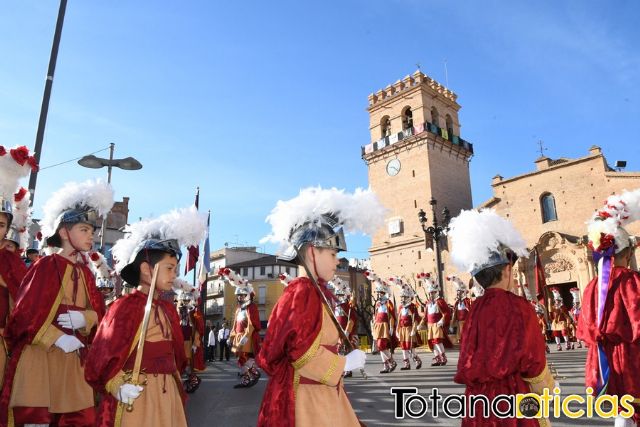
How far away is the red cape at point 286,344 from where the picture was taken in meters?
2.99

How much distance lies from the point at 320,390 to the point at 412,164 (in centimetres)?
3986

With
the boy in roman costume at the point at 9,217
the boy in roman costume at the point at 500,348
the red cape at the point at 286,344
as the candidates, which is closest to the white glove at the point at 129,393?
the red cape at the point at 286,344

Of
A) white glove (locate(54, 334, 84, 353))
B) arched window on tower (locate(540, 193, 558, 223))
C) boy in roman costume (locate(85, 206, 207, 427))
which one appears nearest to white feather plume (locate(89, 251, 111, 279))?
boy in roman costume (locate(85, 206, 207, 427))

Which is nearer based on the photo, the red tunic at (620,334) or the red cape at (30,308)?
the red cape at (30,308)

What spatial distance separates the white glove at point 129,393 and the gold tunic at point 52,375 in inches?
45.0

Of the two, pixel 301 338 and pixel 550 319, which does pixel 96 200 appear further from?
pixel 550 319

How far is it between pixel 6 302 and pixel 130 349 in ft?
6.40

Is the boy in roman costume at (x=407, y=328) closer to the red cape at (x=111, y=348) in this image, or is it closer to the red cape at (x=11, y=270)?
the red cape at (x=11, y=270)

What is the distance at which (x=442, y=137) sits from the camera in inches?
1672

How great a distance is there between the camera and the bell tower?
40.1 m

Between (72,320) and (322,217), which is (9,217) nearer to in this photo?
(72,320)

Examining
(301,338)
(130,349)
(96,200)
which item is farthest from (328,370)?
(96,200)

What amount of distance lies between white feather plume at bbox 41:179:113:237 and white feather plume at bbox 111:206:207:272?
0.85 meters

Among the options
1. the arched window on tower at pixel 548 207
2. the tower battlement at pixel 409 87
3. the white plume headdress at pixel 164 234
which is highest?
the tower battlement at pixel 409 87
